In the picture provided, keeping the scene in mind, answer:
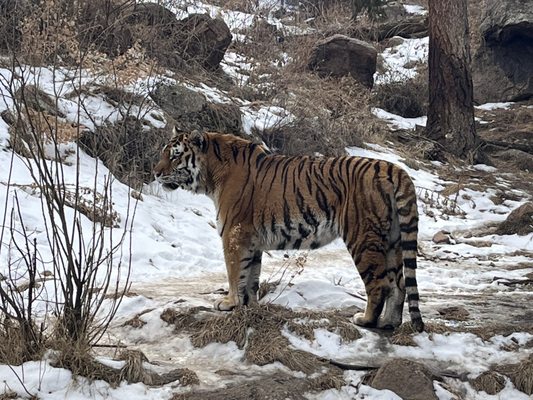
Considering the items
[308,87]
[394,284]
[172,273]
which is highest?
[308,87]

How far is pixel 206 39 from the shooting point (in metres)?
12.7

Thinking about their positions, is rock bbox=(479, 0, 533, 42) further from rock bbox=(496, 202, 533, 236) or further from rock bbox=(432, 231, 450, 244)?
rock bbox=(432, 231, 450, 244)

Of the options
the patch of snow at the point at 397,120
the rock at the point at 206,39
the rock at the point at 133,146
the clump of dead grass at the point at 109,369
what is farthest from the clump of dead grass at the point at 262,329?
the patch of snow at the point at 397,120

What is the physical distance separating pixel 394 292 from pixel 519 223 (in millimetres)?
4984

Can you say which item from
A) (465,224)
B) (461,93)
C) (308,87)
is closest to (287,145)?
(308,87)

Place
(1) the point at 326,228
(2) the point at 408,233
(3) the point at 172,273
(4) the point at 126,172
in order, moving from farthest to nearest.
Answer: (4) the point at 126,172
(3) the point at 172,273
(1) the point at 326,228
(2) the point at 408,233

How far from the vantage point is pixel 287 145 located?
11547 mm

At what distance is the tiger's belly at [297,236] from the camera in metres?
5.27

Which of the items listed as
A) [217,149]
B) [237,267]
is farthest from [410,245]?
[217,149]

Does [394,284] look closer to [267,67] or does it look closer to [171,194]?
[171,194]

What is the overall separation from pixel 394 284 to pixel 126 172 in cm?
507

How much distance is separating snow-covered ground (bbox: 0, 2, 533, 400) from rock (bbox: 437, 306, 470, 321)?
7 centimetres

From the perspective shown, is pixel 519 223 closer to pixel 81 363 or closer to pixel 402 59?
pixel 81 363

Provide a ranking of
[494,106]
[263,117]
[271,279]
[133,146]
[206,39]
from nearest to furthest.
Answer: [271,279] → [133,146] → [263,117] → [206,39] → [494,106]
